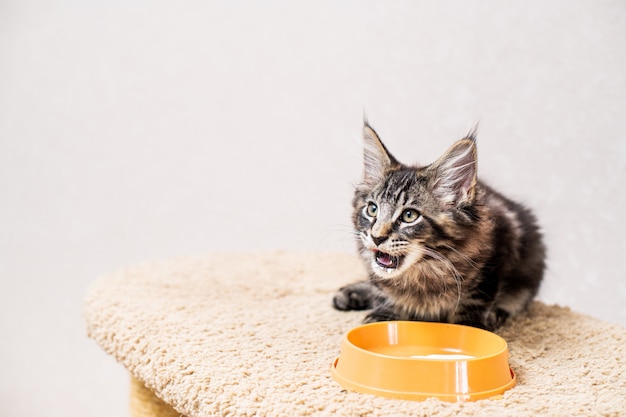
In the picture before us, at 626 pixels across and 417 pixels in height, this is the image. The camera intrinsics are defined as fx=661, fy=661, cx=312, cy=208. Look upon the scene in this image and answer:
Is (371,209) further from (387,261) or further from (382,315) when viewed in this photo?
(382,315)

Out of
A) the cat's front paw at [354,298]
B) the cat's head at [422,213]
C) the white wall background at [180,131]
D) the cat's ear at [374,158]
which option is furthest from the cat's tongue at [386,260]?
the white wall background at [180,131]

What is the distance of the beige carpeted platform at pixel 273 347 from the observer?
121 centimetres

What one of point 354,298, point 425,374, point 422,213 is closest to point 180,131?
point 354,298

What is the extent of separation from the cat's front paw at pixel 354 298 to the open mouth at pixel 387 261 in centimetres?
42

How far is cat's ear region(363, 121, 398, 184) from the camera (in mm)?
1631

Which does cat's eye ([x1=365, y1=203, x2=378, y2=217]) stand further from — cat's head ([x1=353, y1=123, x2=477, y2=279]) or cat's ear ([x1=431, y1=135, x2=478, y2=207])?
cat's ear ([x1=431, y1=135, x2=478, y2=207])

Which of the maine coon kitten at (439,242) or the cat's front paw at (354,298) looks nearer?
the maine coon kitten at (439,242)

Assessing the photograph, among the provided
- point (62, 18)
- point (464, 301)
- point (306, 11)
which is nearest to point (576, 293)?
point (464, 301)

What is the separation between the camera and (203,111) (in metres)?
2.92

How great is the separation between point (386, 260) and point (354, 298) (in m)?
0.45

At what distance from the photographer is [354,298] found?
1924 millimetres

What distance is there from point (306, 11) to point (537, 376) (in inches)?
75.4

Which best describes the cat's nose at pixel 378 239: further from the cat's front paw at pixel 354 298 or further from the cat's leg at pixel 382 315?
the cat's front paw at pixel 354 298

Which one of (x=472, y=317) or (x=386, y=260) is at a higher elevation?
(x=386, y=260)
